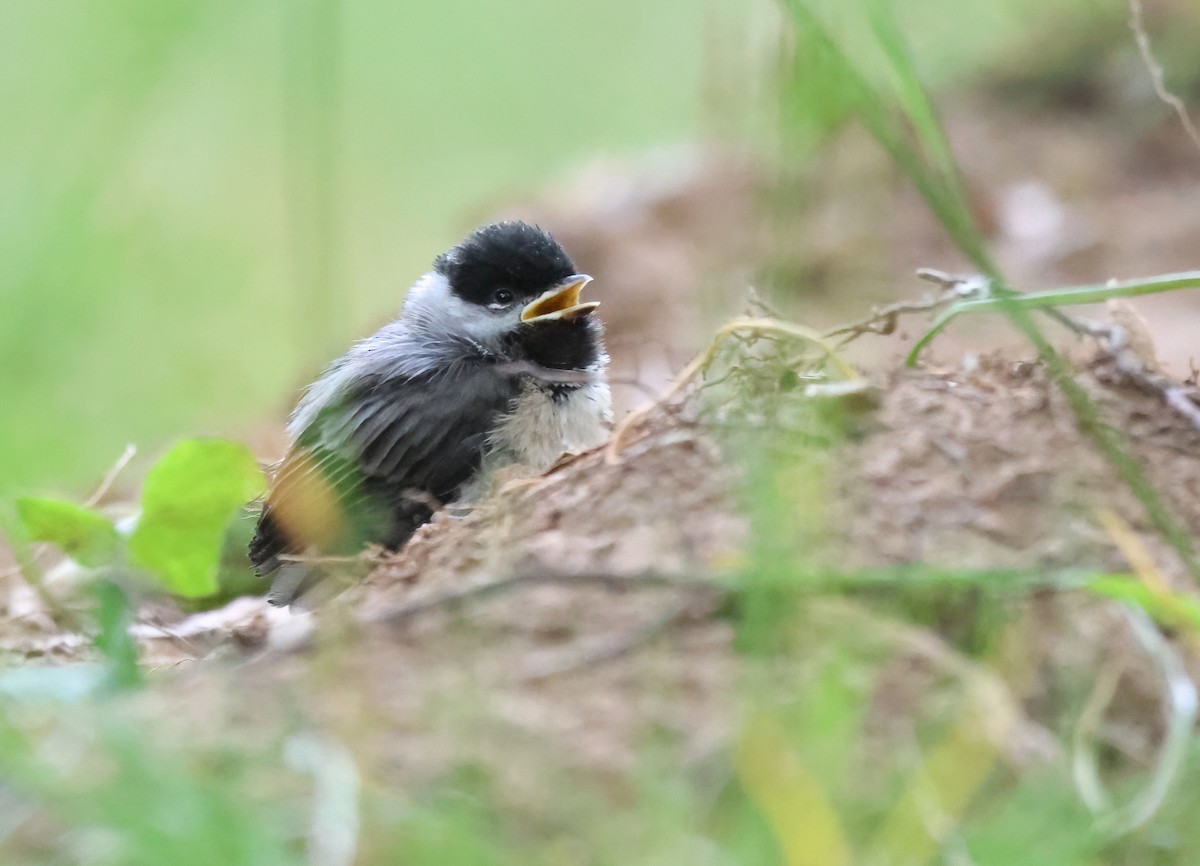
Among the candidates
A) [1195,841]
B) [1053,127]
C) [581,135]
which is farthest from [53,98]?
[581,135]

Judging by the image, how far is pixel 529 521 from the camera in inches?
78.3

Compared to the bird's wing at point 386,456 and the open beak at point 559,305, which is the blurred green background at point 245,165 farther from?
the open beak at point 559,305

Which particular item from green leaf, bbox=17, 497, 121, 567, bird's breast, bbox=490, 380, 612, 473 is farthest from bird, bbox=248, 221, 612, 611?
green leaf, bbox=17, 497, 121, 567

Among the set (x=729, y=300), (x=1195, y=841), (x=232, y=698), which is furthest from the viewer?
(x=729, y=300)

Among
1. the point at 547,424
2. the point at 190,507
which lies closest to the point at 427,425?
the point at 547,424

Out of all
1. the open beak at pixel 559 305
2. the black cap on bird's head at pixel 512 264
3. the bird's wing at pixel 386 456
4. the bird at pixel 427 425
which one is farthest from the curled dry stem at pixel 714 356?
the black cap on bird's head at pixel 512 264

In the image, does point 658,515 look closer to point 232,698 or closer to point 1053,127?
point 232,698

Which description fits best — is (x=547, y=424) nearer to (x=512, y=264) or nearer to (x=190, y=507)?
(x=512, y=264)

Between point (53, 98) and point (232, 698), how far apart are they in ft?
6.97

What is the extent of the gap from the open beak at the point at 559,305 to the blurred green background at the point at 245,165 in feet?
1.83

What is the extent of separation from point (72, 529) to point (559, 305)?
1.38 m

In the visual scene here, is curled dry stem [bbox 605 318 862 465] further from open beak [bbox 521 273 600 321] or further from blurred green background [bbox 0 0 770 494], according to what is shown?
open beak [bbox 521 273 600 321]

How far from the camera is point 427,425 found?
286 cm

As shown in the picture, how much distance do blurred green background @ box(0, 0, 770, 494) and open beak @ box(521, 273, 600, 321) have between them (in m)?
0.56
